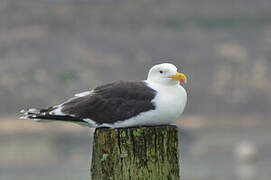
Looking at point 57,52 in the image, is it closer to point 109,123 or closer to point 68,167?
point 68,167

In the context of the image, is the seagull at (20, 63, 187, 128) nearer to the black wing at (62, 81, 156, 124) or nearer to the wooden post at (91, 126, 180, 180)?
the black wing at (62, 81, 156, 124)

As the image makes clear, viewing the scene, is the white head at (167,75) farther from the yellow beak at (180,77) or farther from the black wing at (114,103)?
the black wing at (114,103)

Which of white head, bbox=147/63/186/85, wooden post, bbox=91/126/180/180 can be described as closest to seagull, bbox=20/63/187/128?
white head, bbox=147/63/186/85

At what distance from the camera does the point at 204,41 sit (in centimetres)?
4459

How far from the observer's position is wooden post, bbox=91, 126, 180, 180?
18.3 ft

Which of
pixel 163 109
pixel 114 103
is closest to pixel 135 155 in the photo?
pixel 163 109

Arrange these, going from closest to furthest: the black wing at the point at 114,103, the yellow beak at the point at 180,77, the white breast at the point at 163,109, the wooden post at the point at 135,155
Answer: the wooden post at the point at 135,155 → the white breast at the point at 163,109 → the black wing at the point at 114,103 → the yellow beak at the point at 180,77

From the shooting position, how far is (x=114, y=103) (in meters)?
6.34

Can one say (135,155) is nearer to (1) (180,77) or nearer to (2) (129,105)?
(2) (129,105)

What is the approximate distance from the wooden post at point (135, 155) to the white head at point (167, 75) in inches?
31.4

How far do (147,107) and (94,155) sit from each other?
69 cm

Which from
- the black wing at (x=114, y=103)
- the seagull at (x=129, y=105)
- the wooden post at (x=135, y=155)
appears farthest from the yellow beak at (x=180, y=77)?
the wooden post at (x=135, y=155)

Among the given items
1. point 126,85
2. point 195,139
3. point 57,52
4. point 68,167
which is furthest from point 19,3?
point 126,85

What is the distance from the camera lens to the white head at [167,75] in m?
6.39
